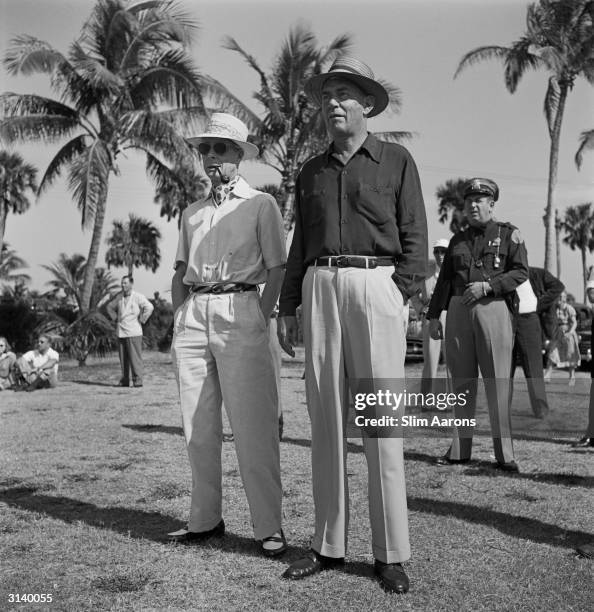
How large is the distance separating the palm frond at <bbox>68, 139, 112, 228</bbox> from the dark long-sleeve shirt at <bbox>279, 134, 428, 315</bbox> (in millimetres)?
16378

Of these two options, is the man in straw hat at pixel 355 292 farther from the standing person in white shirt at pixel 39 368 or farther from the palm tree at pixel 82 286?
the palm tree at pixel 82 286

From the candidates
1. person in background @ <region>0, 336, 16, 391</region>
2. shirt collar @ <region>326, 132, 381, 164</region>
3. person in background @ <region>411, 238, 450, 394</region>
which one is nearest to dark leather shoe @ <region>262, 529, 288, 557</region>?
shirt collar @ <region>326, 132, 381, 164</region>

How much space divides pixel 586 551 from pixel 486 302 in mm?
2404

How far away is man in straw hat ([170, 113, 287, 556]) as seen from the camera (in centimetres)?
379

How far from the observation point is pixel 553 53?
22.8m

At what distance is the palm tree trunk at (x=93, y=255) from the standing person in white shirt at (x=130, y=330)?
6435 millimetres

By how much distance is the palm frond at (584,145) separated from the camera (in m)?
24.1

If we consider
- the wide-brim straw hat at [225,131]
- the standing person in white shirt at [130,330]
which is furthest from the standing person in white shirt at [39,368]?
the wide-brim straw hat at [225,131]

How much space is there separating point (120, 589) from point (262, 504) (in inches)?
33.0

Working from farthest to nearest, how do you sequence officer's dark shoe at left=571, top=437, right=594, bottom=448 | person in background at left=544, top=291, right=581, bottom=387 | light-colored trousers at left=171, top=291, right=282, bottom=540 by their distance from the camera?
person in background at left=544, top=291, right=581, bottom=387, officer's dark shoe at left=571, top=437, right=594, bottom=448, light-colored trousers at left=171, top=291, right=282, bottom=540

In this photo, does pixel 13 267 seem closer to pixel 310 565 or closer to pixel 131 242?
pixel 131 242

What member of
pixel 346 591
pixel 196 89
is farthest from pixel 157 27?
pixel 346 591

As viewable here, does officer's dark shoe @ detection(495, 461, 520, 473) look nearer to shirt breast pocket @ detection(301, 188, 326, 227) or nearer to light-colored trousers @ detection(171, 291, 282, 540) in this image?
light-colored trousers @ detection(171, 291, 282, 540)

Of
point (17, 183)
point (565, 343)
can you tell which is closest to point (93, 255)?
point (565, 343)
